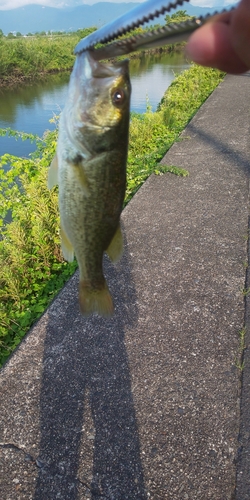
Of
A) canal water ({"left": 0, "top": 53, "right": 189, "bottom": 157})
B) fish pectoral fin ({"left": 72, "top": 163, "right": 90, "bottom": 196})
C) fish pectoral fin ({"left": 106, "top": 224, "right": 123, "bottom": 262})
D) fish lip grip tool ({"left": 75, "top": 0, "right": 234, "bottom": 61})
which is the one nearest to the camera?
fish lip grip tool ({"left": 75, "top": 0, "right": 234, "bottom": 61})

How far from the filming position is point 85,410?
229cm

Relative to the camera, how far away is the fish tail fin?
5.65 ft

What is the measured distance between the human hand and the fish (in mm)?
320

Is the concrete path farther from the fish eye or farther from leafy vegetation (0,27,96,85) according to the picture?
leafy vegetation (0,27,96,85)

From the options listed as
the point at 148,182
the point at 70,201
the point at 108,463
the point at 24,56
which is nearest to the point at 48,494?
the point at 108,463

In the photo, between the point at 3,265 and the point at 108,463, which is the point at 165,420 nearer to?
the point at 108,463

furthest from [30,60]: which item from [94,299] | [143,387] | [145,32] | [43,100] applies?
[145,32]

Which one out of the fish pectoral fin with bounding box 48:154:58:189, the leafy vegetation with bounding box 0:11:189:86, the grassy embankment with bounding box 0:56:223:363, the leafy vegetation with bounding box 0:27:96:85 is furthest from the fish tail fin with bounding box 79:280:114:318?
the leafy vegetation with bounding box 0:27:96:85

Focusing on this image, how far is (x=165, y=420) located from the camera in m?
2.23

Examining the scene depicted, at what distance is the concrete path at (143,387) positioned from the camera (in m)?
1.98

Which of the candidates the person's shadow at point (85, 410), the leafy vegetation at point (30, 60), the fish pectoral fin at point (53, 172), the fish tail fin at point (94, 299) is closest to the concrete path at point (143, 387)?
the person's shadow at point (85, 410)

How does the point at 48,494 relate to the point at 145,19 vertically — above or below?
below

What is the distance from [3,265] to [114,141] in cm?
274

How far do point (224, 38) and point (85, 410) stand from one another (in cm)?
210
